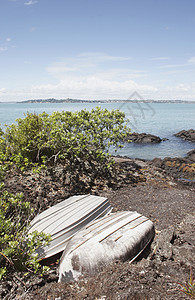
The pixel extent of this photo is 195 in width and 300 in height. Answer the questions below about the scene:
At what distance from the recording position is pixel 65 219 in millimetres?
5203

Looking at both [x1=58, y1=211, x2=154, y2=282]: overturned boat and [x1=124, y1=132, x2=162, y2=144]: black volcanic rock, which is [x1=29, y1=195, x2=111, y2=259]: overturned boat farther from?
[x1=124, y1=132, x2=162, y2=144]: black volcanic rock

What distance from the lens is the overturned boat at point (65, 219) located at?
4.64 m

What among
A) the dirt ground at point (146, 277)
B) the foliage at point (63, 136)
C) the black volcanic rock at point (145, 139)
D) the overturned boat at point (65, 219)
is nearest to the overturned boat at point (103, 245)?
the dirt ground at point (146, 277)

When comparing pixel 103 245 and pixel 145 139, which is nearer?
pixel 103 245

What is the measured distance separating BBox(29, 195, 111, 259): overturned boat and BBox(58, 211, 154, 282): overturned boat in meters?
0.43

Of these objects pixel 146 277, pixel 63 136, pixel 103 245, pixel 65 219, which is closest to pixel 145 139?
pixel 63 136

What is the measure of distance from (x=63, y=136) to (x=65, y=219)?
415 cm

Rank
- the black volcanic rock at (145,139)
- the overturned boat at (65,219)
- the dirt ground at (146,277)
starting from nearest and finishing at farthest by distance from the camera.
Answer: the dirt ground at (146,277) < the overturned boat at (65,219) < the black volcanic rock at (145,139)

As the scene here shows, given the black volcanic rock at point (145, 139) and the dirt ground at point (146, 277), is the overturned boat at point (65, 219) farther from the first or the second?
the black volcanic rock at point (145, 139)

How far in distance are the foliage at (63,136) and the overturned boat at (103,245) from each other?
4.06 meters

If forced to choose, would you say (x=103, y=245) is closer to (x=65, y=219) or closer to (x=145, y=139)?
(x=65, y=219)

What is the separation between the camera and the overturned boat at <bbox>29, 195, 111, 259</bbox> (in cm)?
464

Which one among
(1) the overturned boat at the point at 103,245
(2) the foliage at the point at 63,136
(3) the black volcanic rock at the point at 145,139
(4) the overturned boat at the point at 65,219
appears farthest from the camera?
(3) the black volcanic rock at the point at 145,139

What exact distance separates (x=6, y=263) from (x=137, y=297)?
2.40 m
